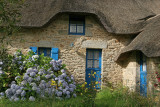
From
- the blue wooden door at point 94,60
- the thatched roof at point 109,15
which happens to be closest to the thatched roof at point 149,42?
the thatched roof at point 109,15

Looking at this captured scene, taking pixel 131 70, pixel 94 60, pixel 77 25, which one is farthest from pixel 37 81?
pixel 131 70

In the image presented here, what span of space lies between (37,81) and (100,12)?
3573 mm

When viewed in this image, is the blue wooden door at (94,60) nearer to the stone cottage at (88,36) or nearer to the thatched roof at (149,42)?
the stone cottage at (88,36)

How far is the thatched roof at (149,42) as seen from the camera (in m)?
5.15

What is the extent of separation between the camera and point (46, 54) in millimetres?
7105

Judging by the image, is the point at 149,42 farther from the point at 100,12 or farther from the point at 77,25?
the point at 77,25

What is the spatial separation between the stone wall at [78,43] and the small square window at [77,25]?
0.22 metres

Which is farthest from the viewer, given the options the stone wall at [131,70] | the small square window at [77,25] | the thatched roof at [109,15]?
the small square window at [77,25]

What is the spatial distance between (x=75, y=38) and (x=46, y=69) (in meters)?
1.90

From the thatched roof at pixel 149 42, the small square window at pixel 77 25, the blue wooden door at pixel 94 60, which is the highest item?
the small square window at pixel 77 25

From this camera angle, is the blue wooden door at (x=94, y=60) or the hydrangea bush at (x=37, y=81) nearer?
the hydrangea bush at (x=37, y=81)

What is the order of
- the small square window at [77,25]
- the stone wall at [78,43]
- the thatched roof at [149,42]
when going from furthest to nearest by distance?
the small square window at [77,25] < the stone wall at [78,43] < the thatched roof at [149,42]

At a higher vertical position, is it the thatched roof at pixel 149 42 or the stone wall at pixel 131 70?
the thatched roof at pixel 149 42

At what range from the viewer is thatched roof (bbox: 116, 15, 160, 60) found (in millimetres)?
5148
